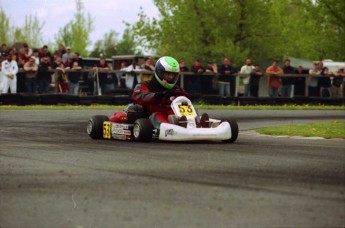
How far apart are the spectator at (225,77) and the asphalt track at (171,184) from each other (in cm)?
1427

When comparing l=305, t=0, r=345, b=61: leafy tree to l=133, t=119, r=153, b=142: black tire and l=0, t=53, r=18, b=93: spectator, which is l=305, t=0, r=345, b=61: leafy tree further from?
l=133, t=119, r=153, b=142: black tire

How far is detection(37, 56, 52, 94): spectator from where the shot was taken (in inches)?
949

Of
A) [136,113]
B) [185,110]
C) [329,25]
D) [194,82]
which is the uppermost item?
[329,25]

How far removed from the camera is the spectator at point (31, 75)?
23.6m

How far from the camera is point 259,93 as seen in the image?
2761cm

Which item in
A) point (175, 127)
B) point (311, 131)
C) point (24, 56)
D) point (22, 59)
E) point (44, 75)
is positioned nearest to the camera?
point (175, 127)

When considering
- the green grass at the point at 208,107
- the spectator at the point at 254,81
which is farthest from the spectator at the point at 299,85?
the green grass at the point at 208,107

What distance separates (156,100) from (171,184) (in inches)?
198

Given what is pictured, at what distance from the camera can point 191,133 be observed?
37.1ft

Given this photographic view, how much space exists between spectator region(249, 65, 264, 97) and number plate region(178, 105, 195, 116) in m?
14.5

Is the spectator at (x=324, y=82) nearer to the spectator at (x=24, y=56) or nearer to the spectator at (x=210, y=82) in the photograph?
the spectator at (x=210, y=82)

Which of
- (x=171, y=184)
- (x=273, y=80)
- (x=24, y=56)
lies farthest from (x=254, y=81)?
(x=171, y=184)

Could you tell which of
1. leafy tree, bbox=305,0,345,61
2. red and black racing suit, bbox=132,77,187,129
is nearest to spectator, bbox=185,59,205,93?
leafy tree, bbox=305,0,345,61

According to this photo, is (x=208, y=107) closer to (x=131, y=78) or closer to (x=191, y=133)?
(x=131, y=78)
